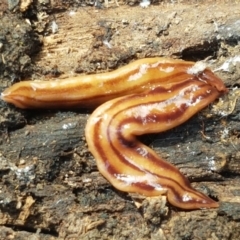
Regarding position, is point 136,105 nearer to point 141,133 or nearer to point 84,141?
point 141,133

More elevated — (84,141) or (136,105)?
(136,105)

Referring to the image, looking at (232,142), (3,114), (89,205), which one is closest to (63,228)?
(89,205)

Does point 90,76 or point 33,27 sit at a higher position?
point 33,27

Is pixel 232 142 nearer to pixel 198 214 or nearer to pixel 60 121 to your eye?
pixel 198 214

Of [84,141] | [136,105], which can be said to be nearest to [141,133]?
[136,105]
